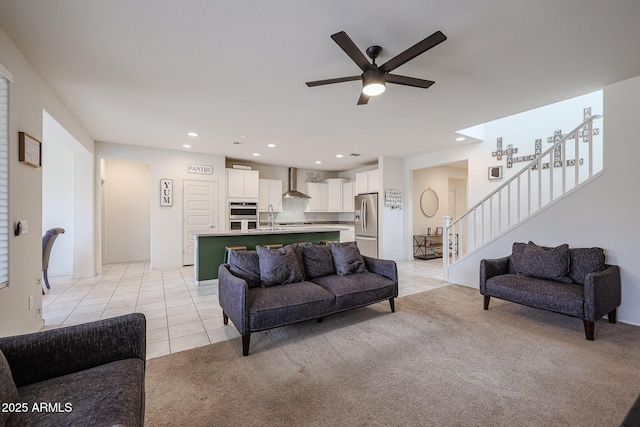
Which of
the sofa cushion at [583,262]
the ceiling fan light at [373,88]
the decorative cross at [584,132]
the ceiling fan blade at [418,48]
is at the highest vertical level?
the decorative cross at [584,132]

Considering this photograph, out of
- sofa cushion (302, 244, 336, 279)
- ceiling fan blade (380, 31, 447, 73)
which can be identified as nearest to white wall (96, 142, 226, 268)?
sofa cushion (302, 244, 336, 279)

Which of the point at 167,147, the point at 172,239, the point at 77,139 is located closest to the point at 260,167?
the point at 167,147

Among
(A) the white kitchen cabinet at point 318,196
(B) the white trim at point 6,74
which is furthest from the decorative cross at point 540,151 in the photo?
(B) the white trim at point 6,74

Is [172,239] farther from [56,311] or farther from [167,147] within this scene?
[56,311]

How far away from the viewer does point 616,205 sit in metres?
3.04

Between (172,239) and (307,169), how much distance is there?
4.36 metres

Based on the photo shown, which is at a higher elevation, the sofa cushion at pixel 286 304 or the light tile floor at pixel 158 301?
the sofa cushion at pixel 286 304

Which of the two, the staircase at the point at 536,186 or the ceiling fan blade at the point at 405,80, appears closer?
the ceiling fan blade at the point at 405,80

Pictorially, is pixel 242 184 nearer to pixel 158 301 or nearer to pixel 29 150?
pixel 158 301

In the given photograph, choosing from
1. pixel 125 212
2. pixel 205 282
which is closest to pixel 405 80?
pixel 205 282

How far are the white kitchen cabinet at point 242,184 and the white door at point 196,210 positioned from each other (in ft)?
1.25

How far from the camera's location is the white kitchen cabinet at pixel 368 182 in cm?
687

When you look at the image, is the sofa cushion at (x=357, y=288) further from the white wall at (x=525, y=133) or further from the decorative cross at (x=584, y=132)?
the decorative cross at (x=584, y=132)

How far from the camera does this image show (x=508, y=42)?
227cm
